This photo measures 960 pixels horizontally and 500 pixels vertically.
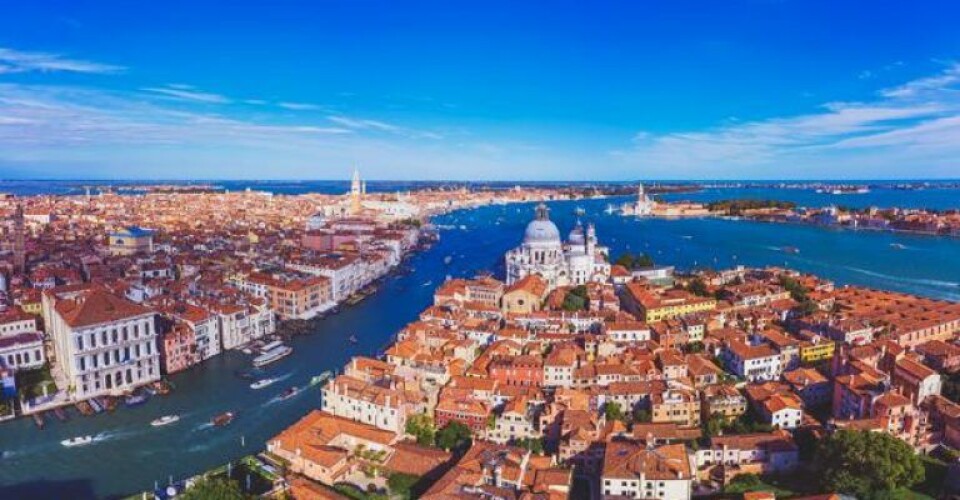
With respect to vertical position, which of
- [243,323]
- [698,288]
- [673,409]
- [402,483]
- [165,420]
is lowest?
[165,420]

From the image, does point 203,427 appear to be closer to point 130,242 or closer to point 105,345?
point 105,345

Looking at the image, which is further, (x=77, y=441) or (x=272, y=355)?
(x=272, y=355)

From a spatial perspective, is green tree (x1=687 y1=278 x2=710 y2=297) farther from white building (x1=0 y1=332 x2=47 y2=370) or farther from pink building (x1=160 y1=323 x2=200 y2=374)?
white building (x1=0 y1=332 x2=47 y2=370)

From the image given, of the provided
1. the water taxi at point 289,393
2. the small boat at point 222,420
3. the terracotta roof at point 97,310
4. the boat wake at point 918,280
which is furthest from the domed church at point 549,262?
the boat wake at point 918,280

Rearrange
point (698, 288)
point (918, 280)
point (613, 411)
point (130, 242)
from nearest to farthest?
point (613, 411) → point (698, 288) → point (918, 280) → point (130, 242)

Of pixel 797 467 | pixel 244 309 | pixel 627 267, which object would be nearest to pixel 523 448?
pixel 797 467

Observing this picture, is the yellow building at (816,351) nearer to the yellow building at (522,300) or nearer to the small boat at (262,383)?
the yellow building at (522,300)

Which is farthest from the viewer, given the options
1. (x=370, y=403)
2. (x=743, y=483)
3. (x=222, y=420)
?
(x=222, y=420)

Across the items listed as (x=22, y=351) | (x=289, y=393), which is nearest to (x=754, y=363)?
(x=289, y=393)
